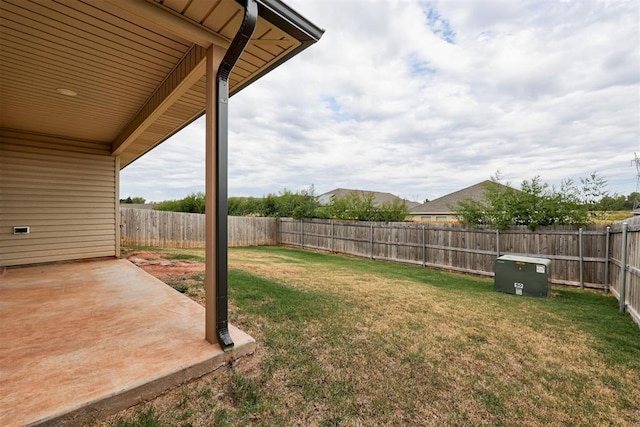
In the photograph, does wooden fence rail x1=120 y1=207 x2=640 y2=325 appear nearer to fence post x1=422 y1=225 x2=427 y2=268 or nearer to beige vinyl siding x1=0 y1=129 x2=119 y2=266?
fence post x1=422 y1=225 x2=427 y2=268

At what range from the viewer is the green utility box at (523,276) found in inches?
187

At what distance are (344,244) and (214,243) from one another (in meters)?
9.08

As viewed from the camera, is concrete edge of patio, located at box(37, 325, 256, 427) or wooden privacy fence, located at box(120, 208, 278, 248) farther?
wooden privacy fence, located at box(120, 208, 278, 248)

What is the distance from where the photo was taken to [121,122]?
15.6 feet

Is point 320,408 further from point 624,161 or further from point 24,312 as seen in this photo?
point 624,161

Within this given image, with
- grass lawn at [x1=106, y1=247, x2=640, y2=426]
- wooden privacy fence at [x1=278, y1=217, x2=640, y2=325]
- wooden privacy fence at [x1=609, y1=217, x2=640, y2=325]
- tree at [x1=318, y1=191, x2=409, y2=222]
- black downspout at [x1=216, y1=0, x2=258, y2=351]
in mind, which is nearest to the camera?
grass lawn at [x1=106, y1=247, x2=640, y2=426]

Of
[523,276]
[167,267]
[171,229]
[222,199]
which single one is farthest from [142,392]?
[171,229]

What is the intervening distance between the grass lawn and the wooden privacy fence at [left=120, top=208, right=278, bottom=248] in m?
8.56

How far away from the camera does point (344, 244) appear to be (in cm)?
1092

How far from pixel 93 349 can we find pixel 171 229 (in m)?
10.6

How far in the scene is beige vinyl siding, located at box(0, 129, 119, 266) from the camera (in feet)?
16.5

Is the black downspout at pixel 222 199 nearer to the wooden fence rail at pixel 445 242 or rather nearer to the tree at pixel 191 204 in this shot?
the wooden fence rail at pixel 445 242

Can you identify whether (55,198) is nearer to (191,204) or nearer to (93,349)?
(93,349)

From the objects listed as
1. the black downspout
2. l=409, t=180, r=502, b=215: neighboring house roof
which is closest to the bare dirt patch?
the black downspout
